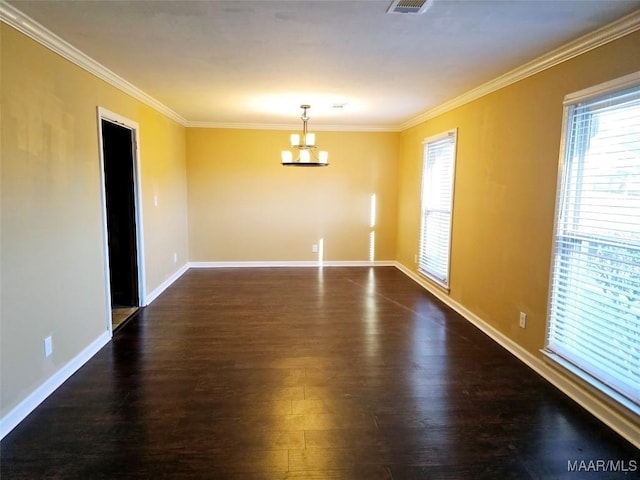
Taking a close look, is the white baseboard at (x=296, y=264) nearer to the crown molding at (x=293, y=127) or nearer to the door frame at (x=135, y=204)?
the door frame at (x=135, y=204)

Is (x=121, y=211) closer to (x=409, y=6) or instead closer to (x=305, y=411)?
(x=305, y=411)

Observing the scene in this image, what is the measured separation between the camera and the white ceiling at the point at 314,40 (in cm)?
208

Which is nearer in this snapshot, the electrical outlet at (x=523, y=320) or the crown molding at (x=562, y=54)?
the crown molding at (x=562, y=54)

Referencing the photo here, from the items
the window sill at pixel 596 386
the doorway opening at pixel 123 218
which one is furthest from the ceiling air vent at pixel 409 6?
the doorway opening at pixel 123 218

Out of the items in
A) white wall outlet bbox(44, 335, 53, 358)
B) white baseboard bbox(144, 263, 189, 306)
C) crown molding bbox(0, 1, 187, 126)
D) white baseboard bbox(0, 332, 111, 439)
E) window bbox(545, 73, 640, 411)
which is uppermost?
crown molding bbox(0, 1, 187, 126)

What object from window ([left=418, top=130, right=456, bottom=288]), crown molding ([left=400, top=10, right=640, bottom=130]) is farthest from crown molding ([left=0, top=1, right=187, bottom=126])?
window ([left=418, top=130, right=456, bottom=288])

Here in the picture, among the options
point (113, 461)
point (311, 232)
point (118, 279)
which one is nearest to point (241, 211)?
point (311, 232)

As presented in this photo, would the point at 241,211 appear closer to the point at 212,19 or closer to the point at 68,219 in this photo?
the point at 68,219

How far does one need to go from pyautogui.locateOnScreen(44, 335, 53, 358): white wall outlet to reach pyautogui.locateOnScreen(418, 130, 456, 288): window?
12.8ft

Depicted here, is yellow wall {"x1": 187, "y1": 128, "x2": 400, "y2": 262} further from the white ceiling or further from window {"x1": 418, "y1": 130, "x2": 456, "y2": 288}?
the white ceiling

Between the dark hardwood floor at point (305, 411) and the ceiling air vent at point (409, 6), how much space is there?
2.35 meters

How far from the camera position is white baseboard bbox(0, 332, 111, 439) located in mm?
2174

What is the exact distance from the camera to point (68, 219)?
2.79 metres

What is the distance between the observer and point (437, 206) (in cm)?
503
